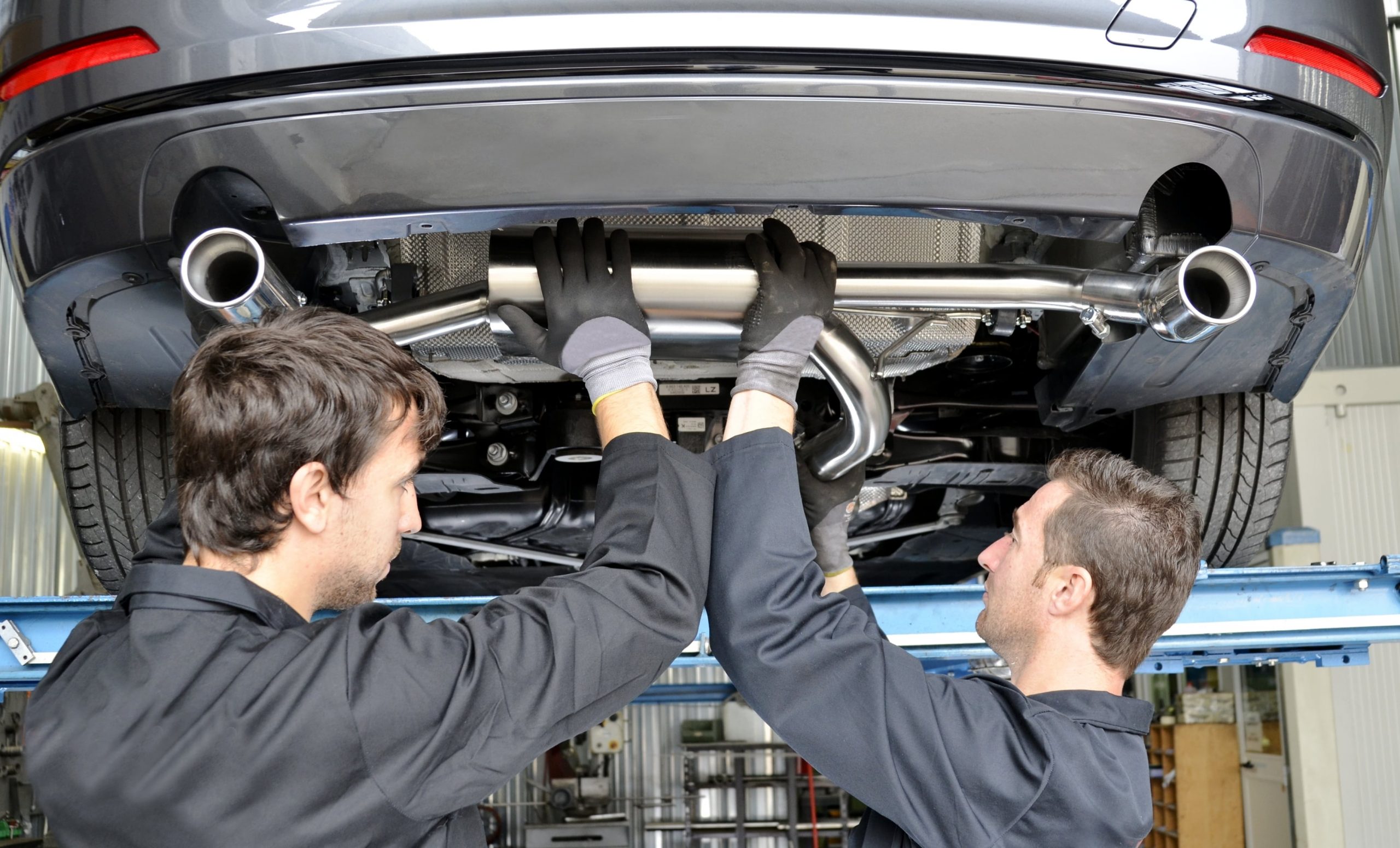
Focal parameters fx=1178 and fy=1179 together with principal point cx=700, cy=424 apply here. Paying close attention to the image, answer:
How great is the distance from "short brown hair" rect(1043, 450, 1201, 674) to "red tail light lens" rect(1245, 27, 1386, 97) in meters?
0.48

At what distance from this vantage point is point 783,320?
1.32m

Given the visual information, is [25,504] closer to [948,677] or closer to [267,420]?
[267,420]

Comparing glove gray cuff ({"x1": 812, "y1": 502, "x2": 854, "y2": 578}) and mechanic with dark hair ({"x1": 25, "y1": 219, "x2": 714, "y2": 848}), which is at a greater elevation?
glove gray cuff ({"x1": 812, "y1": 502, "x2": 854, "y2": 578})

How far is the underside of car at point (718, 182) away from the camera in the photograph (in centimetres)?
117

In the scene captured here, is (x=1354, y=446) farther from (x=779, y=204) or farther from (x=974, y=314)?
(x=779, y=204)

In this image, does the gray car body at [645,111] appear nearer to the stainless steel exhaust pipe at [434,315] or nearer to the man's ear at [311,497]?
the stainless steel exhaust pipe at [434,315]

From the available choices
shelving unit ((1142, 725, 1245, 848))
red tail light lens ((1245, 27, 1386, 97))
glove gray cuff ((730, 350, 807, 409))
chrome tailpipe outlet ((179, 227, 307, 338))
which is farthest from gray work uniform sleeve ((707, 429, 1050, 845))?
shelving unit ((1142, 725, 1245, 848))

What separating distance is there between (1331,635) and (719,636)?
135cm

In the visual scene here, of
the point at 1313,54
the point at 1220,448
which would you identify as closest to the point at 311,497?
the point at 1313,54

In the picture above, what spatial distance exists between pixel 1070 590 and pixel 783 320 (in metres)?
0.45

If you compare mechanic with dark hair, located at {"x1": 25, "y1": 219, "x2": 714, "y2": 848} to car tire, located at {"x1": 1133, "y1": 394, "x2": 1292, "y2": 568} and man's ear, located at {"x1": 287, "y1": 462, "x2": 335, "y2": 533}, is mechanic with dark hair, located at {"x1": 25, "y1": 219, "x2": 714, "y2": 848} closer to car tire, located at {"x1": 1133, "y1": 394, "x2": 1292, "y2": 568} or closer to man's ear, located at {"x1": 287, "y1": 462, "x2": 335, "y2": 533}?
man's ear, located at {"x1": 287, "y1": 462, "x2": 335, "y2": 533}

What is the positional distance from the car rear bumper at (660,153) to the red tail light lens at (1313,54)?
0.06 m

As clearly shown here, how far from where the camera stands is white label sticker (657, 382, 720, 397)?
2.01m

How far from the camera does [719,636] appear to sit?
4.09ft
